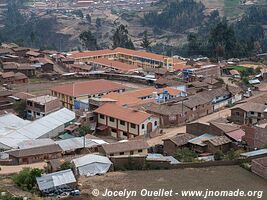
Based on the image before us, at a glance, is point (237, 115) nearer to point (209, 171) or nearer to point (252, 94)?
point (252, 94)

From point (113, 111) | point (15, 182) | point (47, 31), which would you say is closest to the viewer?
point (15, 182)

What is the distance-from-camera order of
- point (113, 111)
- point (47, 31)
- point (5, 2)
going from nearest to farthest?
1. point (113, 111)
2. point (47, 31)
3. point (5, 2)

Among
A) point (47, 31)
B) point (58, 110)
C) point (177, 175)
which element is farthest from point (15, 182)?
point (47, 31)

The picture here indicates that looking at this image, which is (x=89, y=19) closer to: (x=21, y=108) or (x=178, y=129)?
(x=21, y=108)

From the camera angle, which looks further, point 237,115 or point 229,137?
point 237,115

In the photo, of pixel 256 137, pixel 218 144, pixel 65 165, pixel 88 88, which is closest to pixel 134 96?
pixel 88 88

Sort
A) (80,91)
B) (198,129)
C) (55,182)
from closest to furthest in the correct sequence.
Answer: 1. (55,182)
2. (198,129)
3. (80,91)

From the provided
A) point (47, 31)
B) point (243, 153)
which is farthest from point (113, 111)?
point (47, 31)
